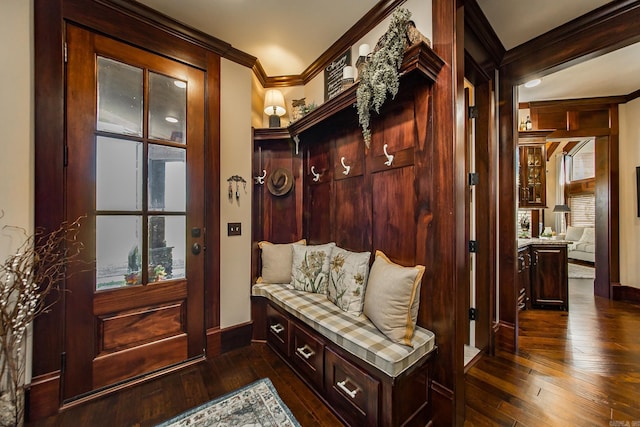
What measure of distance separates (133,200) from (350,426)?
207 cm

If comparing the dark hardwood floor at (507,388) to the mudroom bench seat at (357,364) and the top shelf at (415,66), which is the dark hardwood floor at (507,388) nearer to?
the mudroom bench seat at (357,364)

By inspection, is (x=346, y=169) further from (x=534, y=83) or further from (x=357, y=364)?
(x=534, y=83)

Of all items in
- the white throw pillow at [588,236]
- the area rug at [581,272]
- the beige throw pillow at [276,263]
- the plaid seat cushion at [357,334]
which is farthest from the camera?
the white throw pillow at [588,236]

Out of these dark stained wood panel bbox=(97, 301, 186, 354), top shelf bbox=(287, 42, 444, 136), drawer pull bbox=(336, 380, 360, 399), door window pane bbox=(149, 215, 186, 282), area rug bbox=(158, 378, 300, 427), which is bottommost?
area rug bbox=(158, 378, 300, 427)

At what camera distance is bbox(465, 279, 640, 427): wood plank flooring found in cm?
147

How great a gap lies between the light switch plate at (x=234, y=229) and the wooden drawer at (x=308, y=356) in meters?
0.99

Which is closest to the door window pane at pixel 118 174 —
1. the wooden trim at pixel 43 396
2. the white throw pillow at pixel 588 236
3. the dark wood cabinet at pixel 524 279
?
the wooden trim at pixel 43 396

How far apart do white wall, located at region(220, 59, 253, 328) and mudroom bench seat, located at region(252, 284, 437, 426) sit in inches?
23.1

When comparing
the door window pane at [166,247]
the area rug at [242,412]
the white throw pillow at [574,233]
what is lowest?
the area rug at [242,412]

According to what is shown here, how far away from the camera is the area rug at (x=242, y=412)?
1.41 metres

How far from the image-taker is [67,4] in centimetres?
158

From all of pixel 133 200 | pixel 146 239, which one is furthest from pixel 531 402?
pixel 133 200

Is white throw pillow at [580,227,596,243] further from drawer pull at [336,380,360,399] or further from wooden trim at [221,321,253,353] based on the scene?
wooden trim at [221,321,253,353]

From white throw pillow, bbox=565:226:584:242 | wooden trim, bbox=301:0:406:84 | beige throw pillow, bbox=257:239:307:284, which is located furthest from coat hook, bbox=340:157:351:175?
white throw pillow, bbox=565:226:584:242
